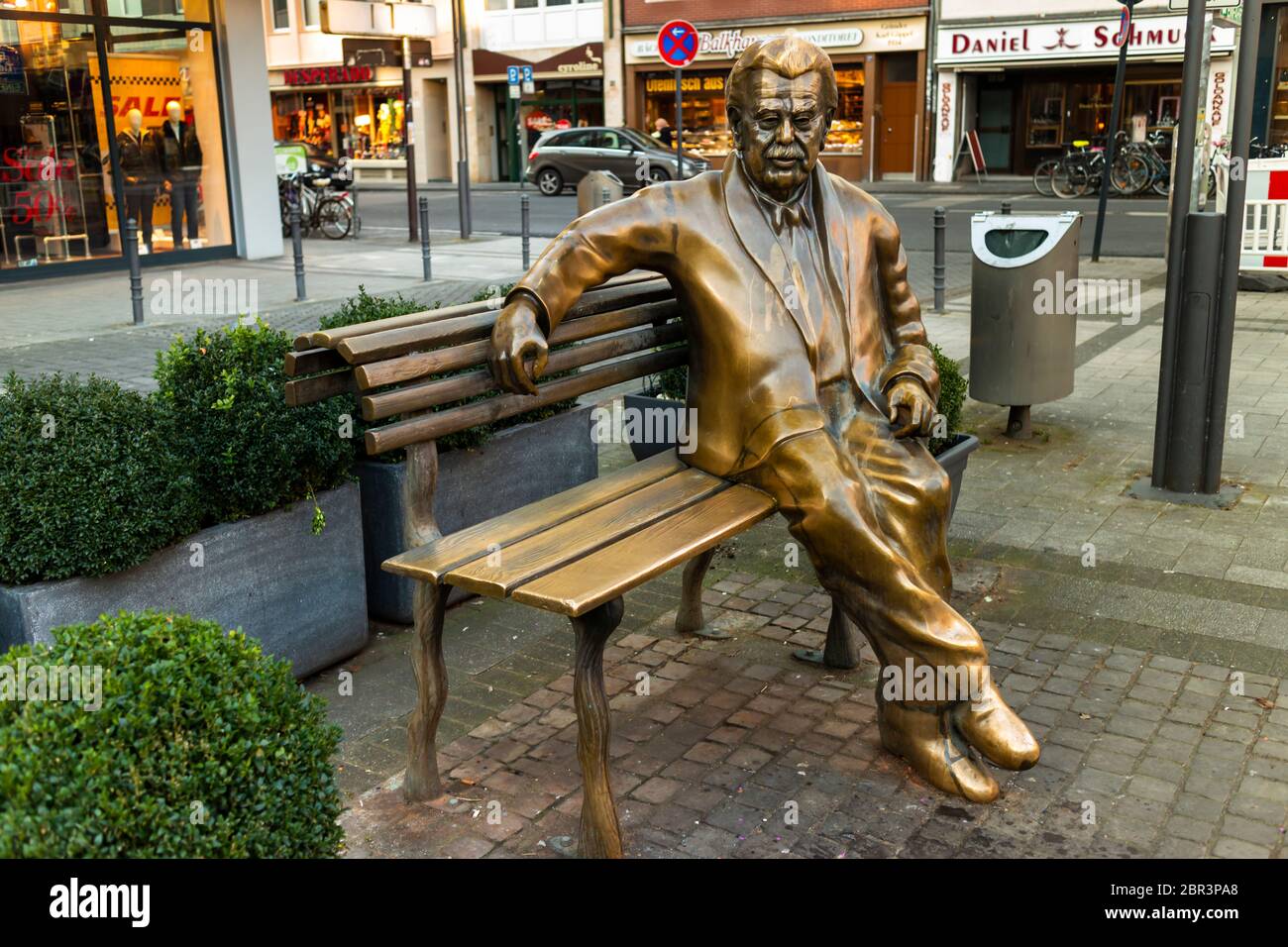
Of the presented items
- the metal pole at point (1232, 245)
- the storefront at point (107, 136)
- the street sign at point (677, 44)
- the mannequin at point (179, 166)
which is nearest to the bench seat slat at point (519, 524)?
the metal pole at point (1232, 245)

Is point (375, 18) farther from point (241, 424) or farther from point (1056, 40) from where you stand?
point (241, 424)

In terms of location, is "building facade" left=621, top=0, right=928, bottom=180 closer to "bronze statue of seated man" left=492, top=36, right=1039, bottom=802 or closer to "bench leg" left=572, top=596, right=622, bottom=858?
"bronze statue of seated man" left=492, top=36, right=1039, bottom=802

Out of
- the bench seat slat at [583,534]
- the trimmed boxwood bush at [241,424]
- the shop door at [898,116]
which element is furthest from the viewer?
the shop door at [898,116]

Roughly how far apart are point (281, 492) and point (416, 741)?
43.4 inches

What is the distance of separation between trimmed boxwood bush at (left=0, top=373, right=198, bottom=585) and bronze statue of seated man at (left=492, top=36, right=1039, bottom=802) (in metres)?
1.08

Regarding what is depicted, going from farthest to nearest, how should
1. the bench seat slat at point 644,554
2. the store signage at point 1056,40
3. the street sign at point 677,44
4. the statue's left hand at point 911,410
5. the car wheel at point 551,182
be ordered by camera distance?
the car wheel at point 551,182 → the store signage at point 1056,40 → the street sign at point 677,44 → the statue's left hand at point 911,410 → the bench seat slat at point 644,554

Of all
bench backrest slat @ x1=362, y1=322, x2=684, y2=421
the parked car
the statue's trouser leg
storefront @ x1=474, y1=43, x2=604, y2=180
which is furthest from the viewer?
storefront @ x1=474, y1=43, x2=604, y2=180

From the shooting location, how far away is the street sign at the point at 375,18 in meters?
17.5

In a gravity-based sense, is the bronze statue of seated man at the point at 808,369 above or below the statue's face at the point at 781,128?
below

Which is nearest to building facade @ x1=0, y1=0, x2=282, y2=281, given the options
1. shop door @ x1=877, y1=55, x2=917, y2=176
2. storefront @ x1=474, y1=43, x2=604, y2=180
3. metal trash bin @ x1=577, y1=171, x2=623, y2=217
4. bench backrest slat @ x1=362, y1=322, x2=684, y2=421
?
metal trash bin @ x1=577, y1=171, x2=623, y2=217

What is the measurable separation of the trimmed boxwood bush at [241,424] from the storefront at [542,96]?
2989cm

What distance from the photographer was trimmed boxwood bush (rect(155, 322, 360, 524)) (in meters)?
4.03

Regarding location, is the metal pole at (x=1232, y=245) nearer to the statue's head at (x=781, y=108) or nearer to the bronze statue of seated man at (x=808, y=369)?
the bronze statue of seated man at (x=808, y=369)
